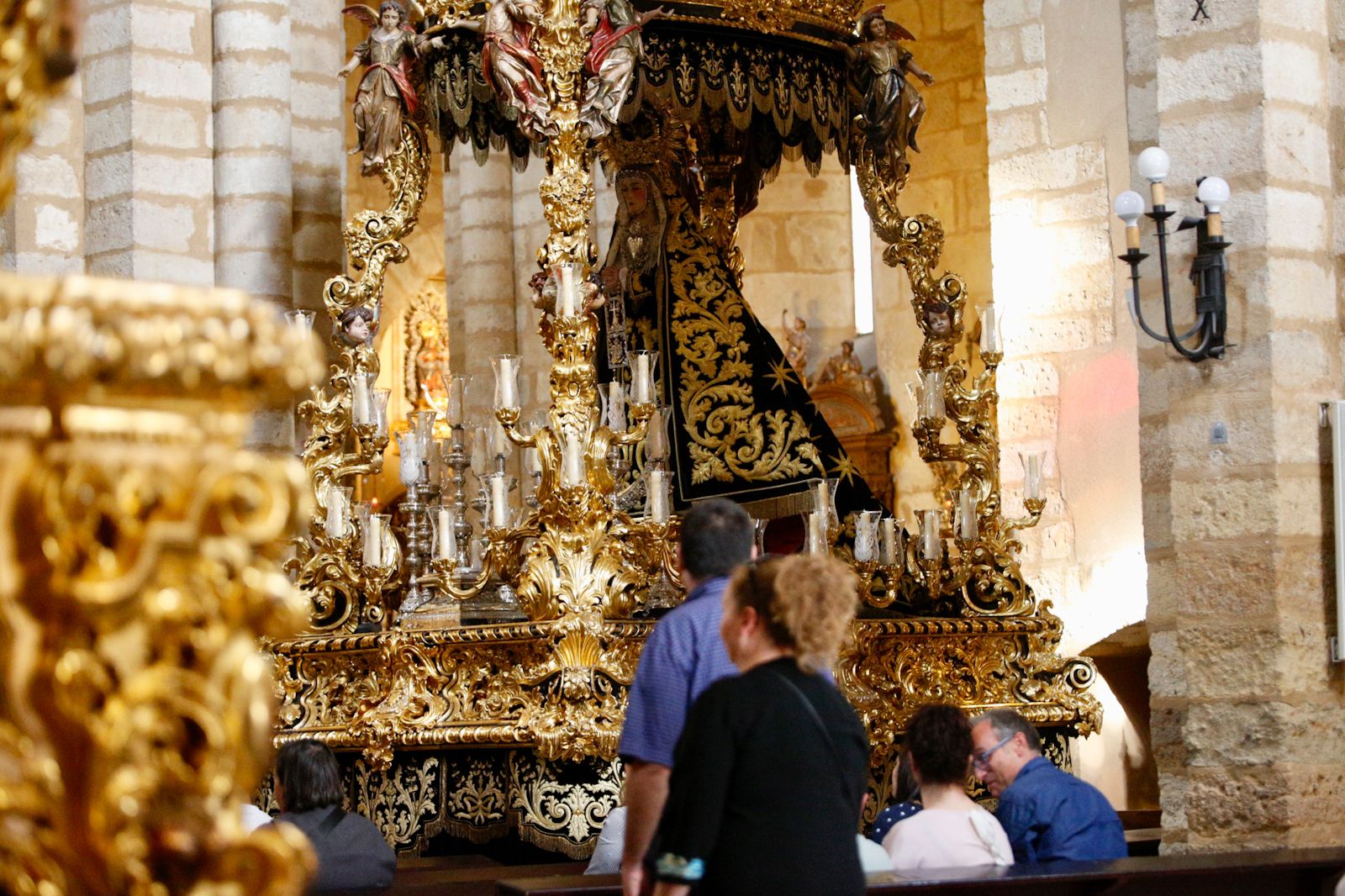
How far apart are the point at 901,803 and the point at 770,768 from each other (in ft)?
7.70

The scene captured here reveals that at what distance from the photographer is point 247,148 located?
9320 mm

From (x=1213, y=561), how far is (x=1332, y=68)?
66.6 inches

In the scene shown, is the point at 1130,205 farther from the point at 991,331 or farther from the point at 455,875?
the point at 455,875

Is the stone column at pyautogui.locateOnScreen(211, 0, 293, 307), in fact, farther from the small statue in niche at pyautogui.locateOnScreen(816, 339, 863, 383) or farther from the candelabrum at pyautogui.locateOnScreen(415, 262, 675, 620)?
the small statue in niche at pyautogui.locateOnScreen(816, 339, 863, 383)

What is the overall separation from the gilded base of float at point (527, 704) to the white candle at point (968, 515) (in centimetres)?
38

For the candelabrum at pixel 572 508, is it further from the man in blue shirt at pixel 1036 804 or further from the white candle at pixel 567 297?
the man in blue shirt at pixel 1036 804

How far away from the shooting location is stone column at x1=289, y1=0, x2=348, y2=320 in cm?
964

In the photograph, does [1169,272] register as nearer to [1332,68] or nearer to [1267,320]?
[1267,320]

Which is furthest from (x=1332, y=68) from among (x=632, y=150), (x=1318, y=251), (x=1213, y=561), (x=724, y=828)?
(x=724, y=828)

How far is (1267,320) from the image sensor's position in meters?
6.43

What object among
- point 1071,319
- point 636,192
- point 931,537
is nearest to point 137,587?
point 931,537

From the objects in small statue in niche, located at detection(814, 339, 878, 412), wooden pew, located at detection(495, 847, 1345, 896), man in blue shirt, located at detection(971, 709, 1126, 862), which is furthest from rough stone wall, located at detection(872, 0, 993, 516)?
wooden pew, located at detection(495, 847, 1345, 896)

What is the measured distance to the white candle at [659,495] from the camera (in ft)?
24.4

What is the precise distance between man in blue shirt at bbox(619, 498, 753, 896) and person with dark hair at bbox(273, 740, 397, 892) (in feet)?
5.60
